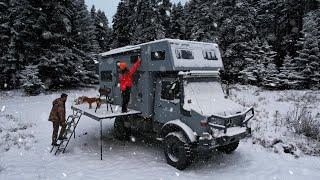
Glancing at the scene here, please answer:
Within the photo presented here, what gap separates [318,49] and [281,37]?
1234cm

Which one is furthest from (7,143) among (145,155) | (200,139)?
(200,139)

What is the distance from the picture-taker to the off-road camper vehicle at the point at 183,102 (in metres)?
8.52

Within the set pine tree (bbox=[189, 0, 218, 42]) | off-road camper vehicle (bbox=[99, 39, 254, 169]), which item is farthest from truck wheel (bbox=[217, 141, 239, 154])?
pine tree (bbox=[189, 0, 218, 42])

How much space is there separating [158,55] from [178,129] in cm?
251

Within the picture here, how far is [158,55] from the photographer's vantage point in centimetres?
980

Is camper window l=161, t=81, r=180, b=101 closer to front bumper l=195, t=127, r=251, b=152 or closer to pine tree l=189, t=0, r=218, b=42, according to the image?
front bumper l=195, t=127, r=251, b=152

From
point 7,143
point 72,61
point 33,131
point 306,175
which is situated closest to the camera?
point 306,175

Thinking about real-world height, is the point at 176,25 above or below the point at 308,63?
above

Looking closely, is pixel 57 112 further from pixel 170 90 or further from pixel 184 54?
pixel 184 54

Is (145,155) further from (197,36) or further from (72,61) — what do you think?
(197,36)

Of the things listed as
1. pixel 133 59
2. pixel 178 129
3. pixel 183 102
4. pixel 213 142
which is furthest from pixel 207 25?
pixel 213 142

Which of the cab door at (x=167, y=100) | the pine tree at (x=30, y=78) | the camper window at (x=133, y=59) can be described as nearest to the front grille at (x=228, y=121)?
the cab door at (x=167, y=100)

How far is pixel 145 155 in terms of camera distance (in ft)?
33.7

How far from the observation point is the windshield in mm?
8859
